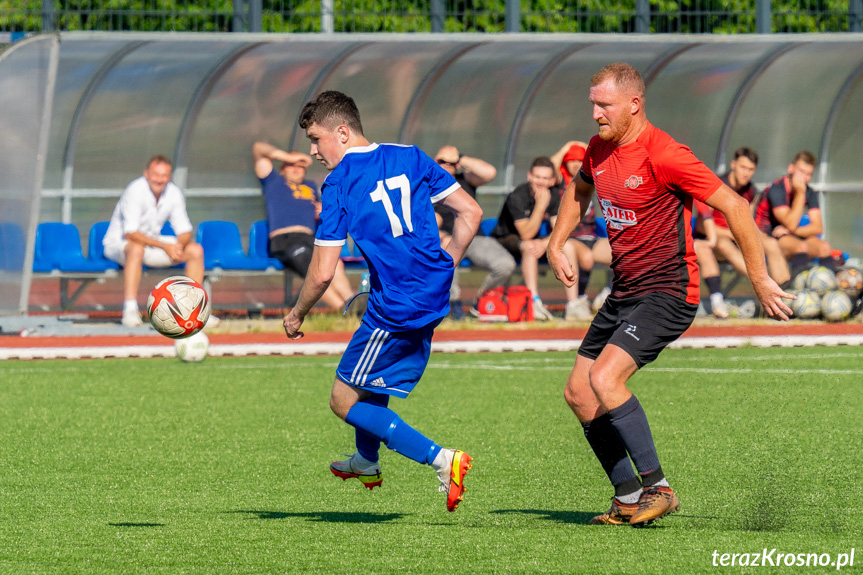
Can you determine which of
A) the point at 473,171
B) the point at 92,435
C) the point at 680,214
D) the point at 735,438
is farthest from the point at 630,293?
the point at 473,171

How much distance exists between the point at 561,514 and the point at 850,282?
373 inches

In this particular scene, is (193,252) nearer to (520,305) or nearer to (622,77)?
(520,305)

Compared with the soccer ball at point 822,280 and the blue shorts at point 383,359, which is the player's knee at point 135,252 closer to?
the soccer ball at point 822,280

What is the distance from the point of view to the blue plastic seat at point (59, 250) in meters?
14.5

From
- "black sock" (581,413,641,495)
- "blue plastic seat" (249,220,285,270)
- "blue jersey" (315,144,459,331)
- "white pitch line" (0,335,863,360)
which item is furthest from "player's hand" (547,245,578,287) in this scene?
"blue plastic seat" (249,220,285,270)

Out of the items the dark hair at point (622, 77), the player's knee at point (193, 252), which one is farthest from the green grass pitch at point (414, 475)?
the player's knee at point (193, 252)

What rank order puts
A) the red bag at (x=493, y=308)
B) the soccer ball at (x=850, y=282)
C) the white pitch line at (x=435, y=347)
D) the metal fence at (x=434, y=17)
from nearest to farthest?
the white pitch line at (x=435, y=347), the soccer ball at (x=850, y=282), the red bag at (x=493, y=308), the metal fence at (x=434, y=17)

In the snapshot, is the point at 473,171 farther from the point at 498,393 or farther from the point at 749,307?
the point at 498,393

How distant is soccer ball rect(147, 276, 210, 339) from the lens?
6176mm

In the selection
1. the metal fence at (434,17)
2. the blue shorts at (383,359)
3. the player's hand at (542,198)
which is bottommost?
the player's hand at (542,198)

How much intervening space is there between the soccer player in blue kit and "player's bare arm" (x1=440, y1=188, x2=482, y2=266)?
0.13 m

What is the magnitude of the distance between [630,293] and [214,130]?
12486mm

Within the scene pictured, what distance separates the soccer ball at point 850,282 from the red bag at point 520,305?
11.1ft

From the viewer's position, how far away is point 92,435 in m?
7.79
